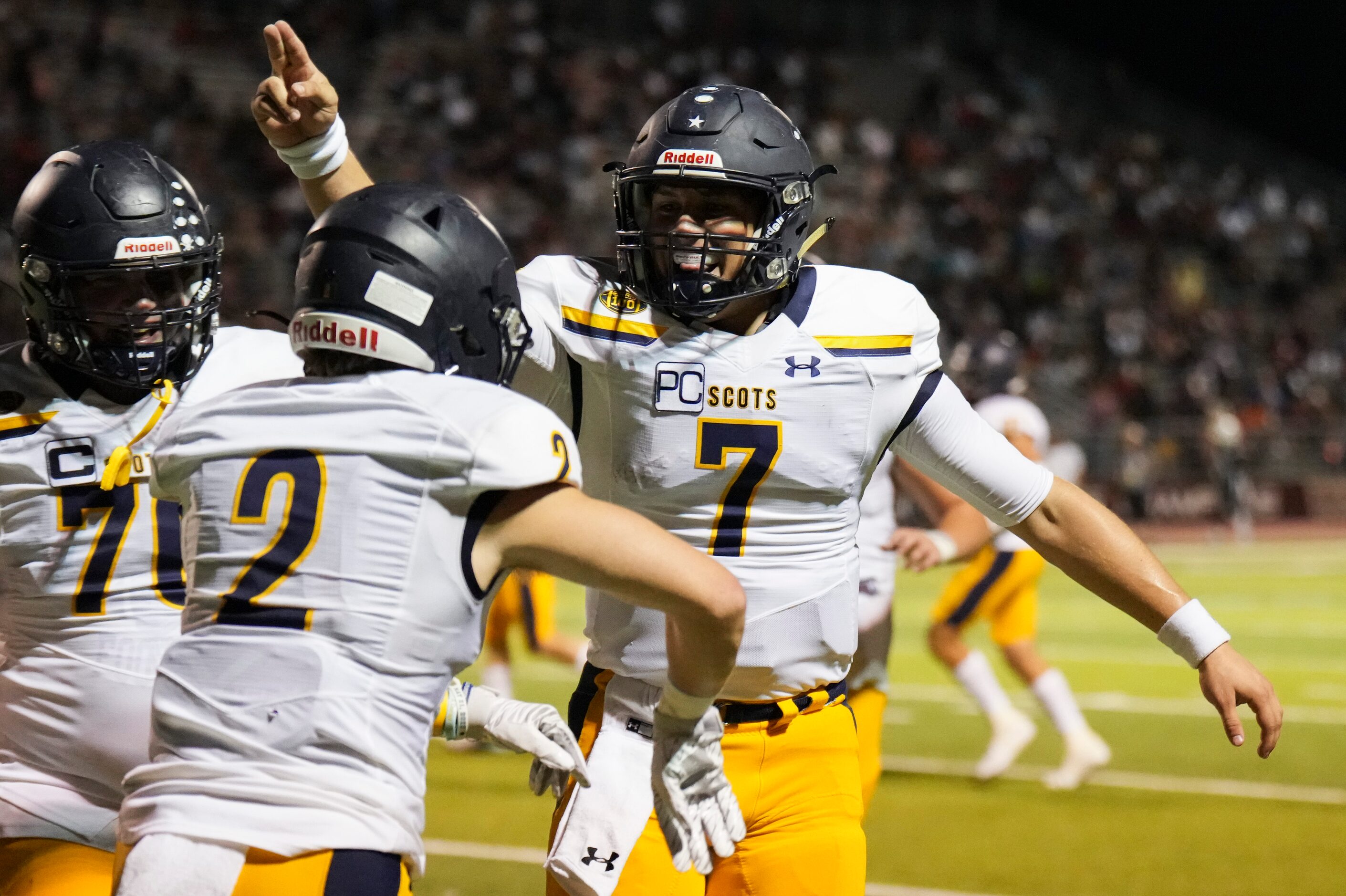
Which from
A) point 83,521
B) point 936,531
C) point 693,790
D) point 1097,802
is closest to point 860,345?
point 693,790

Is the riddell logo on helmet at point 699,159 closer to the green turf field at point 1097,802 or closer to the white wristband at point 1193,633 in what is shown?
the white wristband at point 1193,633

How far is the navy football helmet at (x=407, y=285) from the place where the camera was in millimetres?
2139

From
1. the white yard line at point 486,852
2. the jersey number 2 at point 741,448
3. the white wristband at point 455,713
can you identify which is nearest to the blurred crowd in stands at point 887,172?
the white yard line at point 486,852

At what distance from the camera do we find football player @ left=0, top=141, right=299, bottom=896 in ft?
8.96

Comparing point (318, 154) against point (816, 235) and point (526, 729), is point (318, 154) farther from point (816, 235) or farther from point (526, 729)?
point (526, 729)

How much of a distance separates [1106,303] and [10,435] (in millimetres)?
21673

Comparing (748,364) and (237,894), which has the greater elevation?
(748,364)

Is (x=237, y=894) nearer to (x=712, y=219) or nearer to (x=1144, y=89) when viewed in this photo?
(x=712, y=219)

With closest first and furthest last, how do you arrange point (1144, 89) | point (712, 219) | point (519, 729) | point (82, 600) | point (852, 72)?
point (519, 729), point (82, 600), point (712, 219), point (852, 72), point (1144, 89)

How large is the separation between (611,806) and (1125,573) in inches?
42.3

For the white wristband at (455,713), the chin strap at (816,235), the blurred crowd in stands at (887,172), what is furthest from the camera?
the blurred crowd in stands at (887,172)

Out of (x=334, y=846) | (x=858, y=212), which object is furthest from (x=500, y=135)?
(x=334, y=846)

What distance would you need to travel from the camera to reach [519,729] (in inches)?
93.7

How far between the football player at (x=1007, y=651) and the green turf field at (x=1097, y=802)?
0.16 m
